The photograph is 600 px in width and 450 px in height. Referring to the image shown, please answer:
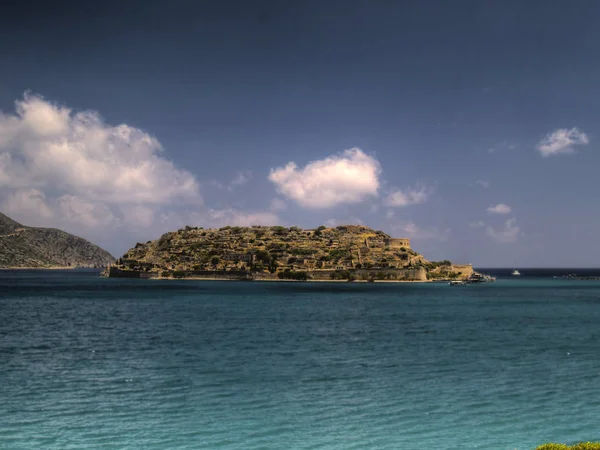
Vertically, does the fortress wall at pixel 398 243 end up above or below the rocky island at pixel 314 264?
above

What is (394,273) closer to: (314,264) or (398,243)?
(398,243)

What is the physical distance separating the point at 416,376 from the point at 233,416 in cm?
1067

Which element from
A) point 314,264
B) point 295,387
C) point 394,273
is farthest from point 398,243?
point 295,387

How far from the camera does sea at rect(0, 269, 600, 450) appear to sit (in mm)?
17406

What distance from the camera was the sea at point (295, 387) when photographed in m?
17.4

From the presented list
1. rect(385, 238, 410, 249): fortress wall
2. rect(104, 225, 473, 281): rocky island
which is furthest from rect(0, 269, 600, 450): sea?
rect(385, 238, 410, 249): fortress wall

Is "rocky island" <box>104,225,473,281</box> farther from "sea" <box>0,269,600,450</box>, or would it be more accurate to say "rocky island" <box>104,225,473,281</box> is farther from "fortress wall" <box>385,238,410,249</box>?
"sea" <box>0,269,600,450</box>

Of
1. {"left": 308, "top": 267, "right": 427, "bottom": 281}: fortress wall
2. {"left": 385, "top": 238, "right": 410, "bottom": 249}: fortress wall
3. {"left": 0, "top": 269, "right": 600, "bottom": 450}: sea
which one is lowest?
{"left": 0, "top": 269, "right": 600, "bottom": 450}: sea

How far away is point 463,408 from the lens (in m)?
20.4

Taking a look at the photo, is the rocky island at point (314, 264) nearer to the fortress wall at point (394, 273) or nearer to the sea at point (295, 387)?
the fortress wall at point (394, 273)

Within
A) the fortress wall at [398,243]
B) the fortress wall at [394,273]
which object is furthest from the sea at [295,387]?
the fortress wall at [398,243]

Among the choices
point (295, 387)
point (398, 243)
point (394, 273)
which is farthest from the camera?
point (398, 243)

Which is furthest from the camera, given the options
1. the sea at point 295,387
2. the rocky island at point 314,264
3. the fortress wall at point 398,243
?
the fortress wall at point 398,243

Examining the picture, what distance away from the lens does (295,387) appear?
23.8 meters
